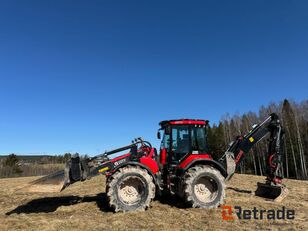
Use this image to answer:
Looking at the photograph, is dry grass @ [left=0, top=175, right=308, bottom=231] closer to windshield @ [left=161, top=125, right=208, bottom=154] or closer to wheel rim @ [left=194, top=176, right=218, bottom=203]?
wheel rim @ [left=194, top=176, right=218, bottom=203]

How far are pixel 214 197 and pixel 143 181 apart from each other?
2.35 metres

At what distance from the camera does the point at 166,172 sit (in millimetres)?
8961

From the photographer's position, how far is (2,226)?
21.3 ft

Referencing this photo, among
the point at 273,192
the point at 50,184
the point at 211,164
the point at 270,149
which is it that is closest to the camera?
the point at 50,184

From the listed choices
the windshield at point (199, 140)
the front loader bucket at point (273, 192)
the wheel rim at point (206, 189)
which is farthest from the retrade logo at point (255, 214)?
the windshield at point (199, 140)

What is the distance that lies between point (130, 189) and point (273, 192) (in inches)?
217

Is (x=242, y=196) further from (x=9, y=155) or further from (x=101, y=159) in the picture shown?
(x=9, y=155)

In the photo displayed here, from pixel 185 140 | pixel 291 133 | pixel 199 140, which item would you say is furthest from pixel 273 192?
pixel 291 133

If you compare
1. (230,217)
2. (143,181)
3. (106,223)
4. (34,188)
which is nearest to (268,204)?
(230,217)

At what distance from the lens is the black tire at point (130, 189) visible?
25.2ft

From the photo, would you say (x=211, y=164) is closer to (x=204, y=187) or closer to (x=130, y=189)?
(x=204, y=187)

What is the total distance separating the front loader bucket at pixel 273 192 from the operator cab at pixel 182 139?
3.12 metres

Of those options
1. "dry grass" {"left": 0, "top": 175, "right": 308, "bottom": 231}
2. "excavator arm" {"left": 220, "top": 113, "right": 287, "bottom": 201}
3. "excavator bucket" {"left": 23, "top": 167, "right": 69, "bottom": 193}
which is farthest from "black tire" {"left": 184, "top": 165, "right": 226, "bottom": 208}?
"excavator bucket" {"left": 23, "top": 167, "right": 69, "bottom": 193}

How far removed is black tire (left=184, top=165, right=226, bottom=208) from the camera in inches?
316
